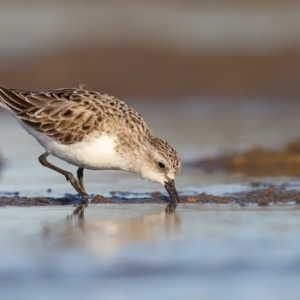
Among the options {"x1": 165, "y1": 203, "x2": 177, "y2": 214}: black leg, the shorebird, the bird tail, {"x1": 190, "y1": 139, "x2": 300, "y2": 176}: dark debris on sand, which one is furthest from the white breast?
{"x1": 190, "y1": 139, "x2": 300, "y2": 176}: dark debris on sand

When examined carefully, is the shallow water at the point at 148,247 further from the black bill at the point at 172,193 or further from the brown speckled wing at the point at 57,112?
the brown speckled wing at the point at 57,112

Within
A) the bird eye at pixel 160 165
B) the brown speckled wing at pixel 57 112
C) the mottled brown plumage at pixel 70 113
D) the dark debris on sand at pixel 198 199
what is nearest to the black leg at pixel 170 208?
the dark debris on sand at pixel 198 199

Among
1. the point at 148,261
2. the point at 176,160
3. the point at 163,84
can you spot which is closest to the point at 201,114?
the point at 163,84

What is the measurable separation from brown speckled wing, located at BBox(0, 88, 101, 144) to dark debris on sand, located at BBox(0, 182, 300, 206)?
698mm

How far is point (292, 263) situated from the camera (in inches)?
271

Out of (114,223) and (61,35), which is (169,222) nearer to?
(114,223)

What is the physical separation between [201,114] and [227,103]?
1.49m

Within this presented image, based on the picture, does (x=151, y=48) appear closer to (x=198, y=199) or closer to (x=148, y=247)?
(x=198, y=199)

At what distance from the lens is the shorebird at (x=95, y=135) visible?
385 inches

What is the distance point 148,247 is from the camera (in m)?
7.36

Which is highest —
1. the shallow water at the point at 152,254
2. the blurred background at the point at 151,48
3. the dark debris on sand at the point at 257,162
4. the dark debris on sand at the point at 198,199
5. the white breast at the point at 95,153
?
the blurred background at the point at 151,48

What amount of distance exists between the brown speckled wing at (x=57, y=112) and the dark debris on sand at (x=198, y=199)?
70 cm

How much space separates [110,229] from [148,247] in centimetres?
79

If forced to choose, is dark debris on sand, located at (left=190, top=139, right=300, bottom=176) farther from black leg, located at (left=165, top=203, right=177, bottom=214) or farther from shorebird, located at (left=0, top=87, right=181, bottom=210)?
black leg, located at (left=165, top=203, right=177, bottom=214)
